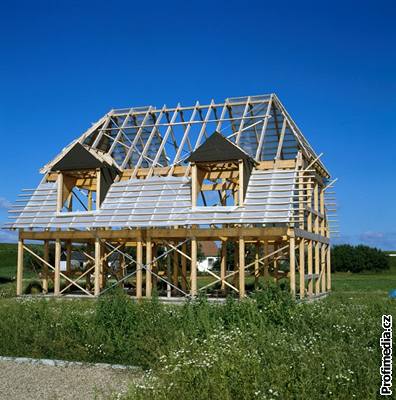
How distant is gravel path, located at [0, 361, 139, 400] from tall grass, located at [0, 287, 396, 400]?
0.55 metres

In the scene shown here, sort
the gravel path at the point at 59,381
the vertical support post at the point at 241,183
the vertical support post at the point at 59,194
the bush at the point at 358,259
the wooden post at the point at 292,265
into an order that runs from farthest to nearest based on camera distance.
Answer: the bush at the point at 358,259 < the vertical support post at the point at 59,194 < the vertical support post at the point at 241,183 < the wooden post at the point at 292,265 < the gravel path at the point at 59,381

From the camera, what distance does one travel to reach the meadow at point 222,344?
23.3ft

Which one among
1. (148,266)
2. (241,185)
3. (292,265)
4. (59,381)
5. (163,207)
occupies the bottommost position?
(59,381)

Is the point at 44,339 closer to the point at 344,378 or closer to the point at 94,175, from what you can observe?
the point at 344,378

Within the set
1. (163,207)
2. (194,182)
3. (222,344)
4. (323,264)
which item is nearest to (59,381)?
(222,344)

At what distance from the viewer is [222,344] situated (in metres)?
8.66

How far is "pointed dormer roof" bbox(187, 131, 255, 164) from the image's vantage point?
21.1 meters

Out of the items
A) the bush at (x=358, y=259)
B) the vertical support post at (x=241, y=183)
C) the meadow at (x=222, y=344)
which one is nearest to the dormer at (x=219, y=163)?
the vertical support post at (x=241, y=183)

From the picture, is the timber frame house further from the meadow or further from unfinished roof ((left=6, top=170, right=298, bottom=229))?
the meadow

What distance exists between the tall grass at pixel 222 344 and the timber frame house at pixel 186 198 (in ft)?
25.8

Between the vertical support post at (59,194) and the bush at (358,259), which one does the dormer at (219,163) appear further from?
the bush at (358,259)

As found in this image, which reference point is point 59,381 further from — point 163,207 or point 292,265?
point 163,207

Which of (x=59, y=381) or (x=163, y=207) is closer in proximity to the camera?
(x=59, y=381)

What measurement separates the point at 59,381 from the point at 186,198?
1342cm
